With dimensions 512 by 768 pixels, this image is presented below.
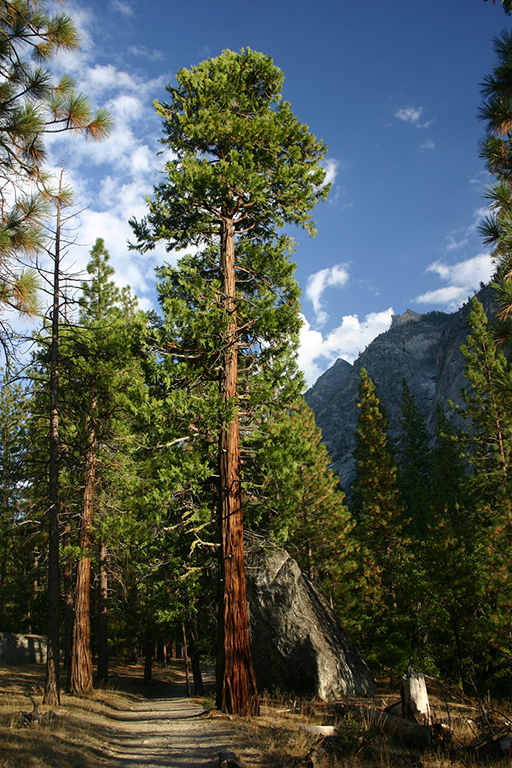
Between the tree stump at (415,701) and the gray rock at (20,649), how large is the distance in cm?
2063

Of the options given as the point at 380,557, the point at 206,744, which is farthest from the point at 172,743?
the point at 380,557

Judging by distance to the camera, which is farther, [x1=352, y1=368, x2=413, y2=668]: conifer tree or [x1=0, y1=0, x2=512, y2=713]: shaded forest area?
[x1=352, y1=368, x2=413, y2=668]: conifer tree

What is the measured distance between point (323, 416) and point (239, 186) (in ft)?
466

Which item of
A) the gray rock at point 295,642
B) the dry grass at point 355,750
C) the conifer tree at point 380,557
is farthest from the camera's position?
the conifer tree at point 380,557

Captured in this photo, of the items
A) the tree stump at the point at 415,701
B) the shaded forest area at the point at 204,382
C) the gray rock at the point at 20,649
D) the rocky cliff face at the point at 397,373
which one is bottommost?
the gray rock at the point at 20,649

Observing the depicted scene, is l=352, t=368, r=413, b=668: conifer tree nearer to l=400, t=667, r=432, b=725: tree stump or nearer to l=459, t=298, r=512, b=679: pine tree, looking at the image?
l=459, t=298, r=512, b=679: pine tree

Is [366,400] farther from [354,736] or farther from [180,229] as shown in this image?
[354,736]

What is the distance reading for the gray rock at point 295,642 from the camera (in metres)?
11.4

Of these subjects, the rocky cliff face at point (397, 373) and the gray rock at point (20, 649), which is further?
the rocky cliff face at point (397, 373)

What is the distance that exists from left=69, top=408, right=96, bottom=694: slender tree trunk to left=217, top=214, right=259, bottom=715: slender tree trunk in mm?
5568

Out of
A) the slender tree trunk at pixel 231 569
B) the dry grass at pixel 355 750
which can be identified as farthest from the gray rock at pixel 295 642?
the dry grass at pixel 355 750

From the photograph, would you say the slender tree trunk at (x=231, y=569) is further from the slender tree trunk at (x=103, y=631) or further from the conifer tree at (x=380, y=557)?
the conifer tree at (x=380, y=557)

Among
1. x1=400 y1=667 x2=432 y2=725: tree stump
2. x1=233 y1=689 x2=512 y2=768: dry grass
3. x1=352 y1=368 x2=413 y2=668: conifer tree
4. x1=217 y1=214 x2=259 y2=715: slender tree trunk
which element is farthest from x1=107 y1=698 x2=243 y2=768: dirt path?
x1=352 y1=368 x2=413 y2=668: conifer tree

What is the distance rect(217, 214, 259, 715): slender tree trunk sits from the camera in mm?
7016
